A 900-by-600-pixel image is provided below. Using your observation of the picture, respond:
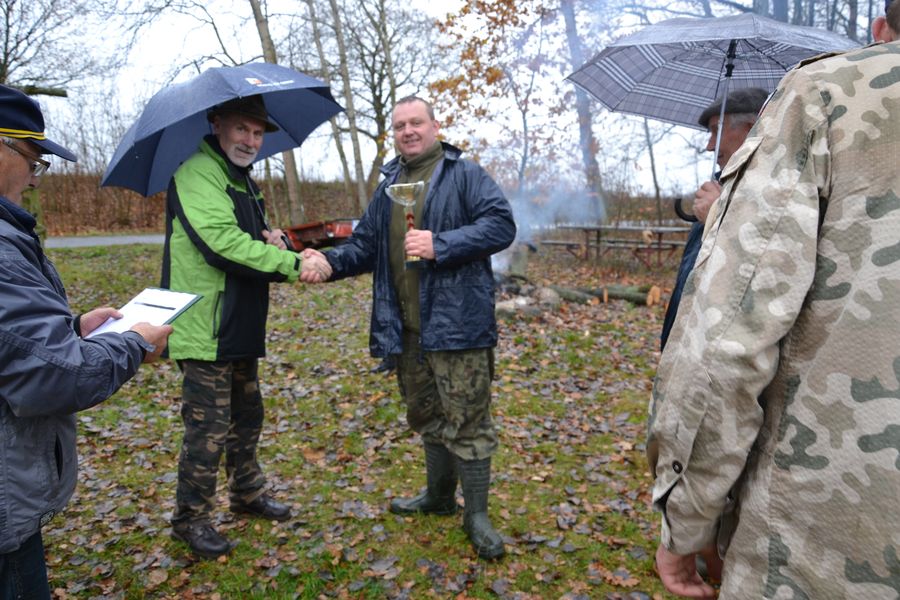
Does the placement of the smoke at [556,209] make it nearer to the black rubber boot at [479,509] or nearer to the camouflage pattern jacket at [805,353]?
the black rubber boot at [479,509]

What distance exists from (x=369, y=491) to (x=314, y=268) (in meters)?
1.80

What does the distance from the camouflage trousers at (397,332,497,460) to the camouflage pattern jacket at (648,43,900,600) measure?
6.57 feet

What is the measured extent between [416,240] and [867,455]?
90.1 inches

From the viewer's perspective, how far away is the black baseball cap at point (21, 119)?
71.7 inches

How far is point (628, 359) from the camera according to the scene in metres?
7.27

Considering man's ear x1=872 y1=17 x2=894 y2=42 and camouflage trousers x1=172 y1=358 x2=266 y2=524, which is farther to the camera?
camouflage trousers x1=172 y1=358 x2=266 y2=524

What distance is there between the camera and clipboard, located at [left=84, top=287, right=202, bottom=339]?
2.31 metres

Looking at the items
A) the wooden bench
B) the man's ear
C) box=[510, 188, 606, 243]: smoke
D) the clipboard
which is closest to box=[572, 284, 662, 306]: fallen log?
the wooden bench

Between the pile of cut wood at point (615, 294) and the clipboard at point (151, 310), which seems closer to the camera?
the clipboard at point (151, 310)

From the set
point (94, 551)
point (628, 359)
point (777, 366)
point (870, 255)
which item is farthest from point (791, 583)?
point (628, 359)

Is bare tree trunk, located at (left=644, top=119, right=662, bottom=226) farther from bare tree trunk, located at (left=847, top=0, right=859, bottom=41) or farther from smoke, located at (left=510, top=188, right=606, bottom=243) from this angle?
bare tree trunk, located at (left=847, top=0, right=859, bottom=41)

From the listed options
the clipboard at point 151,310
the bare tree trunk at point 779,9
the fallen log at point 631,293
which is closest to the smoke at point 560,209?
the fallen log at point 631,293

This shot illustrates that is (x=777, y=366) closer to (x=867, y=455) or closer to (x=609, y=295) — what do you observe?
(x=867, y=455)

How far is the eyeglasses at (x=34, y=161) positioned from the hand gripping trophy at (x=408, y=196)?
1714mm
